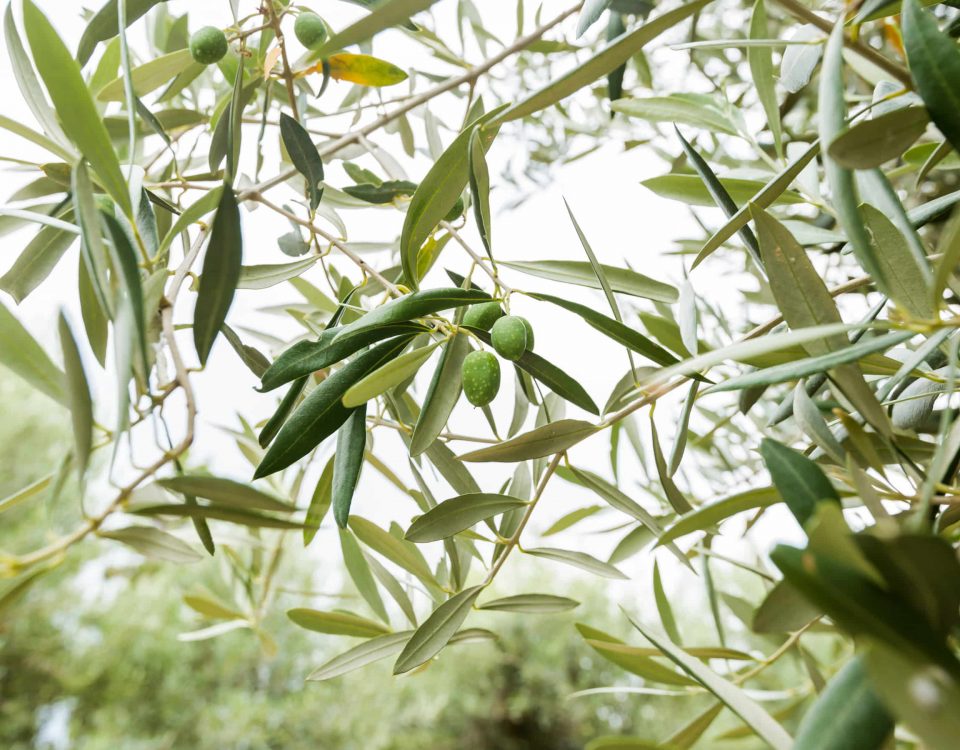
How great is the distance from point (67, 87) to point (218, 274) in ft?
0.28

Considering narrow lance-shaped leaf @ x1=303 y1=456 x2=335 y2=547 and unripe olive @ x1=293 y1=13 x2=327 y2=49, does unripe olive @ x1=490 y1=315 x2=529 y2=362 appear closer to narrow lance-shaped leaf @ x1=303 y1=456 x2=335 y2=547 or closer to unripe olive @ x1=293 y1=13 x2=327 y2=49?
narrow lance-shaped leaf @ x1=303 y1=456 x2=335 y2=547

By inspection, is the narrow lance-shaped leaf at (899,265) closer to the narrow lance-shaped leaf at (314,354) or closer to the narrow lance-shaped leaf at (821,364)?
the narrow lance-shaped leaf at (821,364)

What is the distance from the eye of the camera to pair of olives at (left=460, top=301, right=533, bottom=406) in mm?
Result: 338

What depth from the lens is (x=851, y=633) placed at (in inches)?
6.3

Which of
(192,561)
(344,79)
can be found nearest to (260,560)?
(192,561)

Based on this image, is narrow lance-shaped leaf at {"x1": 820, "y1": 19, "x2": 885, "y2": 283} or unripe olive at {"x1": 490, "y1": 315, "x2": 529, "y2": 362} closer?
narrow lance-shaped leaf at {"x1": 820, "y1": 19, "x2": 885, "y2": 283}

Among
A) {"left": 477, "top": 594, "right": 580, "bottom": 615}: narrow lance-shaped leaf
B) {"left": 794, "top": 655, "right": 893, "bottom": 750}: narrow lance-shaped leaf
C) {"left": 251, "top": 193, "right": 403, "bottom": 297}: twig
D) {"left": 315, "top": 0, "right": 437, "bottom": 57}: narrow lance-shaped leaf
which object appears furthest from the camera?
{"left": 477, "top": 594, "right": 580, "bottom": 615}: narrow lance-shaped leaf

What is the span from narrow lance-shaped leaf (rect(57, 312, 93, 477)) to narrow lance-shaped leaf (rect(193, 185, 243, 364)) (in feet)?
0.13

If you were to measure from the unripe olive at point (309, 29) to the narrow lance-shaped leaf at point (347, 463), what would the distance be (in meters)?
0.25

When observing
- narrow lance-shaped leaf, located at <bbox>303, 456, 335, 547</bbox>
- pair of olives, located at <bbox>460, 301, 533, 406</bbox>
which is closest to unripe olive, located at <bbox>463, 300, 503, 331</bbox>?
pair of olives, located at <bbox>460, 301, 533, 406</bbox>

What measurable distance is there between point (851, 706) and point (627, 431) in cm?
52

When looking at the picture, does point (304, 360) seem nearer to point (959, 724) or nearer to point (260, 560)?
point (959, 724)

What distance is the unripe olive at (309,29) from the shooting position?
458mm

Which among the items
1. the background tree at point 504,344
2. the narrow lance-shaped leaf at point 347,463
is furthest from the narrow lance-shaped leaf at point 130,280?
the narrow lance-shaped leaf at point 347,463
